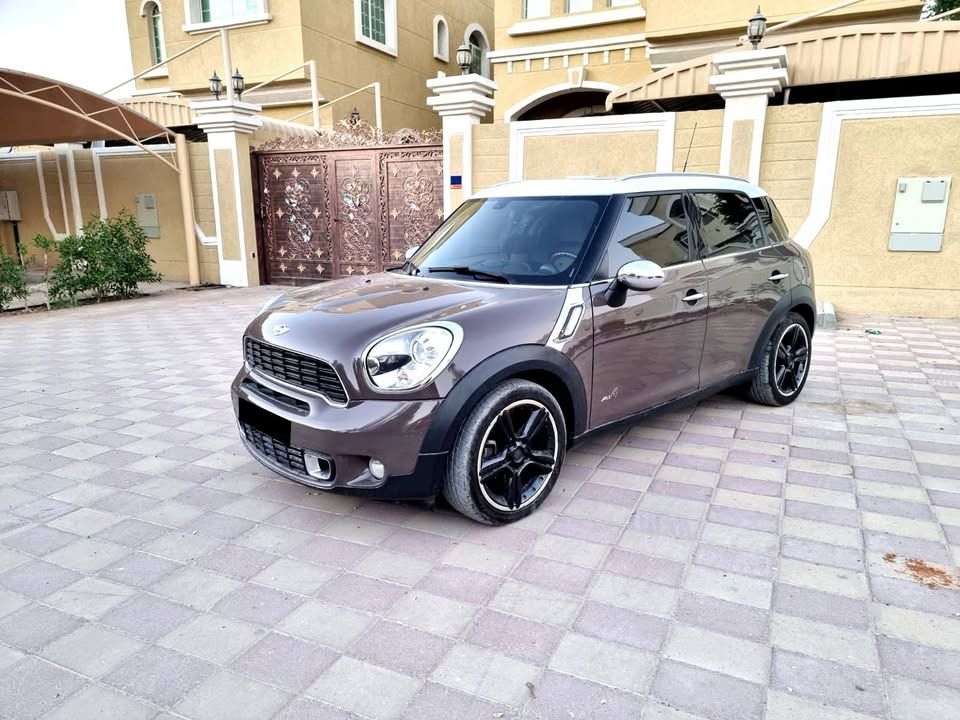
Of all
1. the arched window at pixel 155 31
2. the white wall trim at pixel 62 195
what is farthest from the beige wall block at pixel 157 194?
the arched window at pixel 155 31

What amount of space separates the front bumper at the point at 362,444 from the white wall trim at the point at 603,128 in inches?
282

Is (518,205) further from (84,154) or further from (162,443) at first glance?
(84,154)

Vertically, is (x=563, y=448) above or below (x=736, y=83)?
below

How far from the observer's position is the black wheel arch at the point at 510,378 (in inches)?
113

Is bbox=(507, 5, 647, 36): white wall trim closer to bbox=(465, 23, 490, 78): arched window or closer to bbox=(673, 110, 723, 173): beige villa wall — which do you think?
bbox=(673, 110, 723, 173): beige villa wall

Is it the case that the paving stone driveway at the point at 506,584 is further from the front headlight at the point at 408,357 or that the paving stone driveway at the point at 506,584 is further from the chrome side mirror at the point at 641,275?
the chrome side mirror at the point at 641,275

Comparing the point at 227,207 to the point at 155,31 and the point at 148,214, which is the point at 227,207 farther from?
the point at 155,31

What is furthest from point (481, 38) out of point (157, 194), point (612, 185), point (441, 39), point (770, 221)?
point (612, 185)

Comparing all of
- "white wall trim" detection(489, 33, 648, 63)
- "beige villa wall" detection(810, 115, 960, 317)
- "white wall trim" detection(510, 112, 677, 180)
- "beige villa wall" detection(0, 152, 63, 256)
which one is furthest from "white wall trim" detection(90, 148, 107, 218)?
"beige villa wall" detection(810, 115, 960, 317)

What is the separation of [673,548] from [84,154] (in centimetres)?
1460

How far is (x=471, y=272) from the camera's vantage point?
3691 millimetres

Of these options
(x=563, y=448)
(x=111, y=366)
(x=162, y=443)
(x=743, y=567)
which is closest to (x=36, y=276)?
(x=111, y=366)

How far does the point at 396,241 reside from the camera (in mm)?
11109

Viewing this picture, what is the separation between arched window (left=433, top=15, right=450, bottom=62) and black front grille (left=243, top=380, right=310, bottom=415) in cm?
1956
